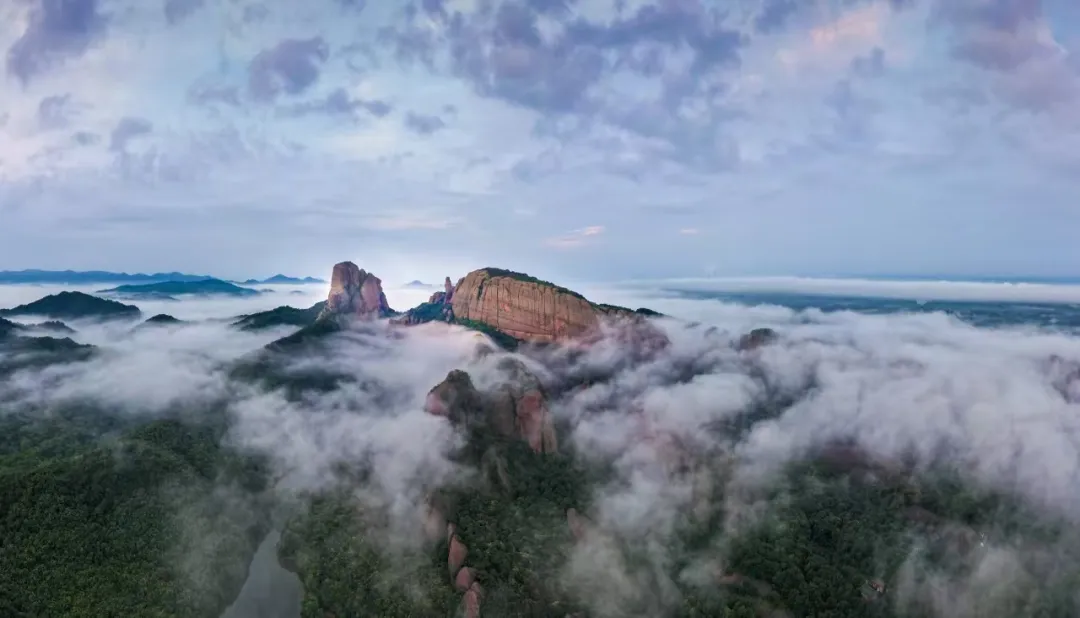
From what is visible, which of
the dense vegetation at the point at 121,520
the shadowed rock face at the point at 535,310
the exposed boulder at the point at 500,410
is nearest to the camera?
the dense vegetation at the point at 121,520

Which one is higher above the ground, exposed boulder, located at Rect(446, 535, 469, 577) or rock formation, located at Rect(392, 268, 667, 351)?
rock formation, located at Rect(392, 268, 667, 351)

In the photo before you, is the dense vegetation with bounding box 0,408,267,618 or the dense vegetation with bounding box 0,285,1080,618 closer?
the dense vegetation with bounding box 0,408,267,618

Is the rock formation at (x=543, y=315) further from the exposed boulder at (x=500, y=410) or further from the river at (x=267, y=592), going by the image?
the river at (x=267, y=592)

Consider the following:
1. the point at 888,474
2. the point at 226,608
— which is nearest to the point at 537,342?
the point at 888,474

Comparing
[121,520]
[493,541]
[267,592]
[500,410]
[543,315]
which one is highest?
[543,315]

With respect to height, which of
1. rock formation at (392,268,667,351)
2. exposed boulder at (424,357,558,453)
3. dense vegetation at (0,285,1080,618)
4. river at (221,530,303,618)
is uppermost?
rock formation at (392,268,667,351)

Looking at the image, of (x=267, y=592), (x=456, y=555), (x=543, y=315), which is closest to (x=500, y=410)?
(x=456, y=555)

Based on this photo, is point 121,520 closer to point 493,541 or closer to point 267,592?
point 267,592

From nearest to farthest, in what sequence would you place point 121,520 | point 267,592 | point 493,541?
point 121,520
point 493,541
point 267,592

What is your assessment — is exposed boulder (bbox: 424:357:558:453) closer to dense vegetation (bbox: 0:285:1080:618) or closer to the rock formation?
dense vegetation (bbox: 0:285:1080:618)

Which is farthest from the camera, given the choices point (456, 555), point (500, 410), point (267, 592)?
point (500, 410)

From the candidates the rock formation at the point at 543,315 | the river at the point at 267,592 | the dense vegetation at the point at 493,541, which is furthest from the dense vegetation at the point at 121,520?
the rock formation at the point at 543,315

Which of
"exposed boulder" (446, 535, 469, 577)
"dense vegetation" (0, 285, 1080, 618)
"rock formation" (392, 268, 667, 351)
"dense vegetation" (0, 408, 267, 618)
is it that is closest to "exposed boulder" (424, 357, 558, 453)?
"dense vegetation" (0, 285, 1080, 618)
